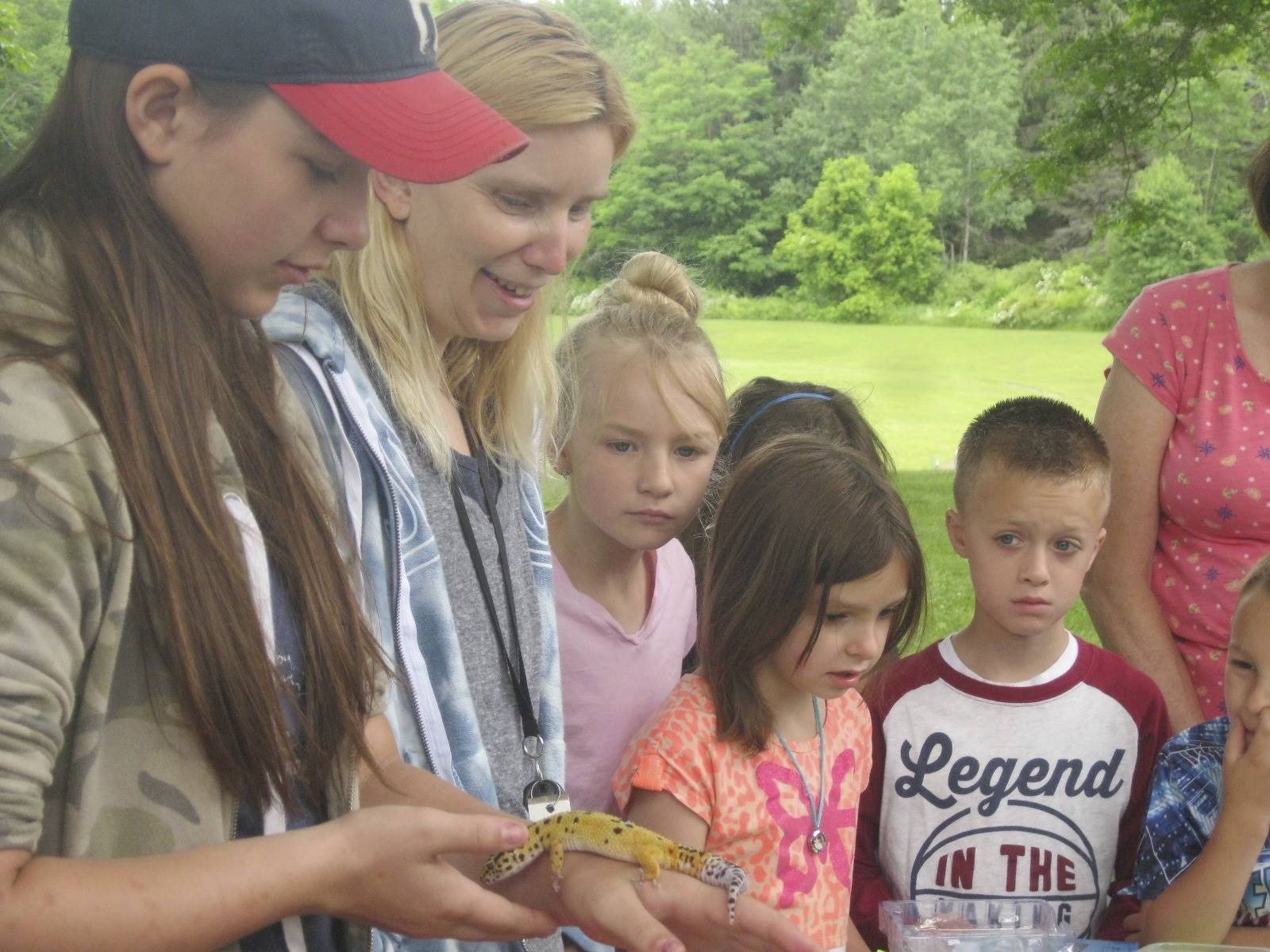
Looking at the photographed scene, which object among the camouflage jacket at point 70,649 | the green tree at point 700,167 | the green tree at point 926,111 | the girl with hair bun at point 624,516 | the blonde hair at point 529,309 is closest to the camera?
the camouflage jacket at point 70,649

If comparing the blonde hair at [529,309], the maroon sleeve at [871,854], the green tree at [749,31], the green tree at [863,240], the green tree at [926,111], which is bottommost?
the maroon sleeve at [871,854]

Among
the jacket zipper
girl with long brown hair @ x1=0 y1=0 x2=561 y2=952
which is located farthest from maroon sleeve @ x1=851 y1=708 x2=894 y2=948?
girl with long brown hair @ x1=0 y1=0 x2=561 y2=952

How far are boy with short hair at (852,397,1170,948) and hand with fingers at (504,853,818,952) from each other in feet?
3.79

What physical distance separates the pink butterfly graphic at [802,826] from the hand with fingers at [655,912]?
75 cm

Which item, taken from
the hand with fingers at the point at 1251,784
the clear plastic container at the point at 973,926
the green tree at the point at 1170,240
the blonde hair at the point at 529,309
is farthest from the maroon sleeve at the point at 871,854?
the green tree at the point at 1170,240

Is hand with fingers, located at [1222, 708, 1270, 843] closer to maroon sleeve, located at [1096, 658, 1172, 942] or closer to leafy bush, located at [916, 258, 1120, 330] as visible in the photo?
maroon sleeve, located at [1096, 658, 1172, 942]

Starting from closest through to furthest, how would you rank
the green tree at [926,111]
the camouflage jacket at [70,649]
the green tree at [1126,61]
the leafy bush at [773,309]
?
1. the camouflage jacket at [70,649]
2. the green tree at [1126,61]
3. the leafy bush at [773,309]
4. the green tree at [926,111]

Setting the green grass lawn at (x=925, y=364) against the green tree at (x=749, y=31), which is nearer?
the green grass lawn at (x=925, y=364)

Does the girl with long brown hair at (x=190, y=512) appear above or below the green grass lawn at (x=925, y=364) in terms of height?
above

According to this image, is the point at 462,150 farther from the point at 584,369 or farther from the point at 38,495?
the point at 584,369

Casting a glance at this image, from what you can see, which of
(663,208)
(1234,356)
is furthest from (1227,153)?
(1234,356)

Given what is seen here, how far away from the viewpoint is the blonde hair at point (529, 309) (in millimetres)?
2188

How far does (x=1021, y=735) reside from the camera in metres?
2.84

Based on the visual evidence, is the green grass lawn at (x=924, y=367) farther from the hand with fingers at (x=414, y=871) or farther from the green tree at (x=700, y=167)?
the hand with fingers at (x=414, y=871)
